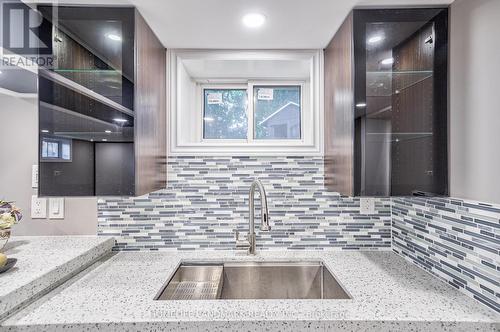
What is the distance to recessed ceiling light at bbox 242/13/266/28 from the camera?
1155 mm

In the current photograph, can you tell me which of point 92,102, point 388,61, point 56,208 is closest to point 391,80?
point 388,61

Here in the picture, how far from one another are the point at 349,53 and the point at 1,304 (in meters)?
1.59

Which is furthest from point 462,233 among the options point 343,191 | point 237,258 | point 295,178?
point 237,258

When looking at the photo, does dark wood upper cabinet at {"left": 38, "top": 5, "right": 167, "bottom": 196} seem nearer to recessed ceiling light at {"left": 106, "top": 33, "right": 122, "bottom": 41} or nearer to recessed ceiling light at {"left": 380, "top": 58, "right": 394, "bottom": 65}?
recessed ceiling light at {"left": 106, "top": 33, "right": 122, "bottom": 41}

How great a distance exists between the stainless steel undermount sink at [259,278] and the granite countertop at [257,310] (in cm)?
24

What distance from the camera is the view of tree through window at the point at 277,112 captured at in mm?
1698

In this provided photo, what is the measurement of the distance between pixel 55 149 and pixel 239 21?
1.00 meters

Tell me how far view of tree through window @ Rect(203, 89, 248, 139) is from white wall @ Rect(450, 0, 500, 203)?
3.60 ft

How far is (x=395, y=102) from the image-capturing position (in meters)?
1.18

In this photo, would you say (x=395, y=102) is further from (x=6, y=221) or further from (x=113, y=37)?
(x=6, y=221)

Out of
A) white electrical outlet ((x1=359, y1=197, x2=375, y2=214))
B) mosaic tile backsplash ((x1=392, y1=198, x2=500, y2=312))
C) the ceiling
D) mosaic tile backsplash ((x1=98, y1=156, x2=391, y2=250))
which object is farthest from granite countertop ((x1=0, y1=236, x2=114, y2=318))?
mosaic tile backsplash ((x1=392, y1=198, x2=500, y2=312))

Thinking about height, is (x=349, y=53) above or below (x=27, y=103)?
above

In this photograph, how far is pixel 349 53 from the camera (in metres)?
1.13

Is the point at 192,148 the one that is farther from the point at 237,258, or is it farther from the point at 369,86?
the point at 369,86
